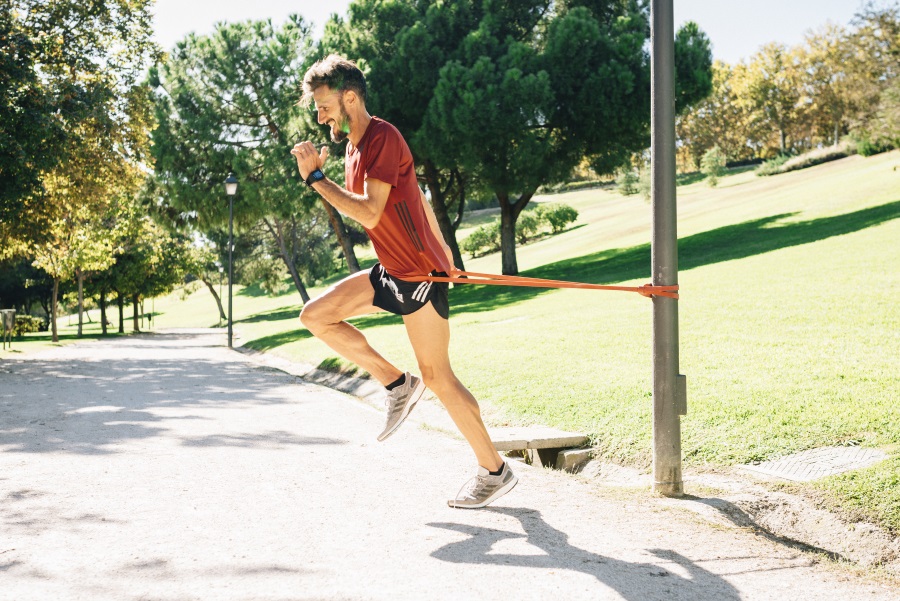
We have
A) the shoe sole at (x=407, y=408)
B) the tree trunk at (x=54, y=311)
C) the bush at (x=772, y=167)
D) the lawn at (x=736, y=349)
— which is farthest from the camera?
the bush at (x=772, y=167)


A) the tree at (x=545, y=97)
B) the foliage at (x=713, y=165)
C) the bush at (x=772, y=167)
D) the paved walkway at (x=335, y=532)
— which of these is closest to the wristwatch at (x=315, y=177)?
the paved walkway at (x=335, y=532)

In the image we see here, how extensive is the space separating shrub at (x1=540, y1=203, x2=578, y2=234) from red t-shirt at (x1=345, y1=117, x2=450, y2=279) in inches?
2021

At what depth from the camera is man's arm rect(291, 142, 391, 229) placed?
3947 mm

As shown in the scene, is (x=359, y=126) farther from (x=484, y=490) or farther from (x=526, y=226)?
(x=526, y=226)

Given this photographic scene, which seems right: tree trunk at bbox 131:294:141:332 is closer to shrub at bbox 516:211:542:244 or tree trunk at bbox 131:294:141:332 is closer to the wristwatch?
shrub at bbox 516:211:542:244

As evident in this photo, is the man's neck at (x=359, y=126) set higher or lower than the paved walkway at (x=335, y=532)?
higher

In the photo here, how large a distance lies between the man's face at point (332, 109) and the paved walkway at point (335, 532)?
2.00 metres

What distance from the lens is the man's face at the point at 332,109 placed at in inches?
166

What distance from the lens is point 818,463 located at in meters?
4.90

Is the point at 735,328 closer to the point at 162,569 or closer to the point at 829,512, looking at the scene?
the point at 829,512

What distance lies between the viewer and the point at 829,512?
4215 millimetres


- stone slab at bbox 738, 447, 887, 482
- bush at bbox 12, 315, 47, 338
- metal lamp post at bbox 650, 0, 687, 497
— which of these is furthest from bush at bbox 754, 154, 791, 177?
metal lamp post at bbox 650, 0, 687, 497

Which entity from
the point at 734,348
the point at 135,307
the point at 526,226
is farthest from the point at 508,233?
the point at 135,307

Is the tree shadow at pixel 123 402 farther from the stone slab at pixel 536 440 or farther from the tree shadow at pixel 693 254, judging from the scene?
the tree shadow at pixel 693 254
